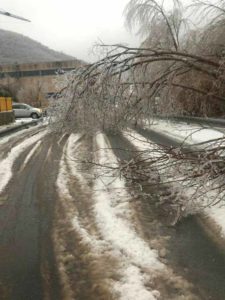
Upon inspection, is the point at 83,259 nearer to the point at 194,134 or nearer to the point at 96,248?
the point at 96,248

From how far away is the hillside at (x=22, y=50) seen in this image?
14225 cm

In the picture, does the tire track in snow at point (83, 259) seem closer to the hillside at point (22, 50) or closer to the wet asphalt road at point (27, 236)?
the wet asphalt road at point (27, 236)

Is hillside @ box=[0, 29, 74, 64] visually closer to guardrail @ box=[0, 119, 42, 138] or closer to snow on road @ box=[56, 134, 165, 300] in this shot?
guardrail @ box=[0, 119, 42, 138]

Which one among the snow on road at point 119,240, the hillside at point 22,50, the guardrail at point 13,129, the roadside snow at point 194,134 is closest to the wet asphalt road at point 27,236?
the snow on road at point 119,240

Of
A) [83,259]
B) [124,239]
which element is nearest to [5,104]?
[124,239]

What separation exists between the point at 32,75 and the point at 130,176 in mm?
97725

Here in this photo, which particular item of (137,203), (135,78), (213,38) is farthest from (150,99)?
(213,38)

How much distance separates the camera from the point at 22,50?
154m

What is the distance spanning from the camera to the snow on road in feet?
14.4

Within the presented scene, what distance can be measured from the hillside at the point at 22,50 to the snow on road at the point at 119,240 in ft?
426

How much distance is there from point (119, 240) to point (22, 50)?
154761 millimetres

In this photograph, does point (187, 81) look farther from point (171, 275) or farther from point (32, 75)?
point (32, 75)

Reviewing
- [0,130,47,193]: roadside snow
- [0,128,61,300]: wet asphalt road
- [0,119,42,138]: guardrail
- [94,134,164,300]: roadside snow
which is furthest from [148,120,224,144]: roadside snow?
[0,119,42,138]: guardrail

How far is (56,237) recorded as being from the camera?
589cm
